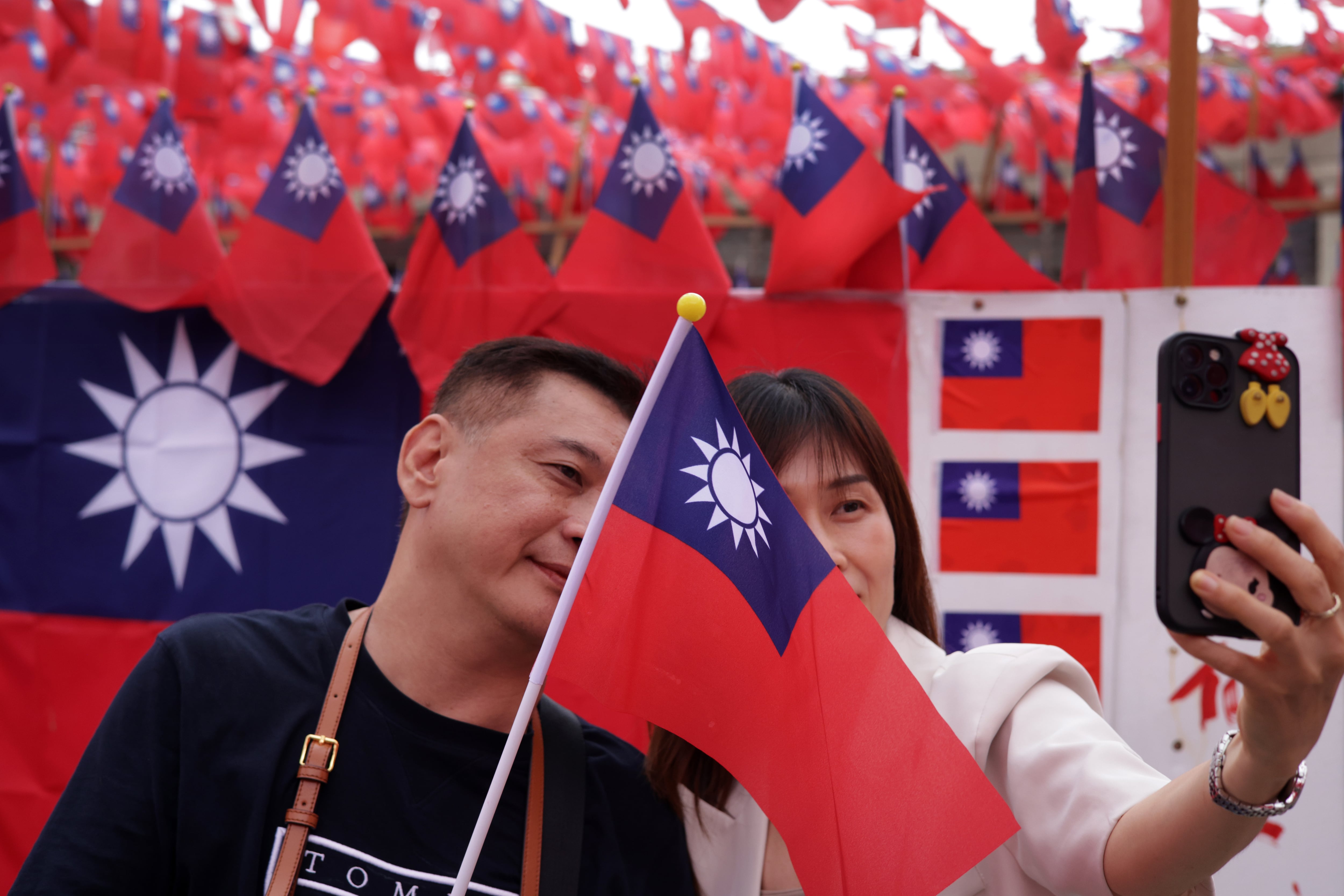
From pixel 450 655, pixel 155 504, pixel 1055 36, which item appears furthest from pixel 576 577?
pixel 1055 36

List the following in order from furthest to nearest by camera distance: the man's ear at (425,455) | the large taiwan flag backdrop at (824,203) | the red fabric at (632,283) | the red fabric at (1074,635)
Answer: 1. the red fabric at (632,283)
2. the large taiwan flag backdrop at (824,203)
3. the red fabric at (1074,635)
4. the man's ear at (425,455)

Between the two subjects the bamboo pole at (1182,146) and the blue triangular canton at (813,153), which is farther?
the blue triangular canton at (813,153)

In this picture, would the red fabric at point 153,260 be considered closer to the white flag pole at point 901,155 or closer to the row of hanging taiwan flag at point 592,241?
the row of hanging taiwan flag at point 592,241

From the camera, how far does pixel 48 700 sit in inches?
141

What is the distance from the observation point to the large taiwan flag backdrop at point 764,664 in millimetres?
1494

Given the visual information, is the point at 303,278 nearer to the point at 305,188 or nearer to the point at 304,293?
the point at 304,293

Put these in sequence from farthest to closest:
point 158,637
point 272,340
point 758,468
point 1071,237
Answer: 1. point 272,340
2. point 1071,237
3. point 158,637
4. point 758,468

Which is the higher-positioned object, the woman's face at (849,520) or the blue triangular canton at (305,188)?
the blue triangular canton at (305,188)

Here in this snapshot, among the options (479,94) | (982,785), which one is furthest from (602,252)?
(479,94)

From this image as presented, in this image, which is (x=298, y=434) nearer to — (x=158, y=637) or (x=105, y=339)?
(x=105, y=339)

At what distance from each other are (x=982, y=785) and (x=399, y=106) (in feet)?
24.4

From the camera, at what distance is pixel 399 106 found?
7797mm

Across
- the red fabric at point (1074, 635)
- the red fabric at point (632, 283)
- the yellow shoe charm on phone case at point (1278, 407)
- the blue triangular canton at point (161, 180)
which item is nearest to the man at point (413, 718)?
the yellow shoe charm on phone case at point (1278, 407)

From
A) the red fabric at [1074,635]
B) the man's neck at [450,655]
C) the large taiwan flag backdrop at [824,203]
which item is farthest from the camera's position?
the large taiwan flag backdrop at [824,203]
